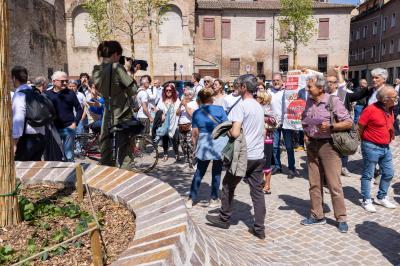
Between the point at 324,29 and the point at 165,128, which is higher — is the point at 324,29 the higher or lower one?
the higher one

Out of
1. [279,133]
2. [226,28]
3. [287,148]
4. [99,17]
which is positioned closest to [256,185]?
[287,148]

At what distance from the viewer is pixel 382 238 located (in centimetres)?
492

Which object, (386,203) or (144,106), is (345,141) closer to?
(386,203)

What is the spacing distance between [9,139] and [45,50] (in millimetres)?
31023

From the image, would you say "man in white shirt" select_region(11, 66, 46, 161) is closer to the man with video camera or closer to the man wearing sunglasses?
the man with video camera

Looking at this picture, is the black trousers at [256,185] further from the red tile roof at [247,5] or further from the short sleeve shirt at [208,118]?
the red tile roof at [247,5]

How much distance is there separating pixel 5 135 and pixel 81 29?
126 ft

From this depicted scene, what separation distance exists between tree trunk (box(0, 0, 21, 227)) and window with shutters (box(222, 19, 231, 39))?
45521 mm

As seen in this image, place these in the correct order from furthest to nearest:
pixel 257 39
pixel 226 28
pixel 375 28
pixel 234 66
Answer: pixel 375 28
pixel 234 66
pixel 257 39
pixel 226 28

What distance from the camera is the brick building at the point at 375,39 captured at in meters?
43.2

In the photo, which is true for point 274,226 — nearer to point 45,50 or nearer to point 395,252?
point 395,252

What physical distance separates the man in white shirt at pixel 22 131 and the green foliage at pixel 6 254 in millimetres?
2747

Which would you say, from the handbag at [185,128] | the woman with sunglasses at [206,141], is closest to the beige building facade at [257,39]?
the handbag at [185,128]

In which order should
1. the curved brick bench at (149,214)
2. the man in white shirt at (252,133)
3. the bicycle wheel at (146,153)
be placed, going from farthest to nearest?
the bicycle wheel at (146,153) < the man in white shirt at (252,133) < the curved brick bench at (149,214)
